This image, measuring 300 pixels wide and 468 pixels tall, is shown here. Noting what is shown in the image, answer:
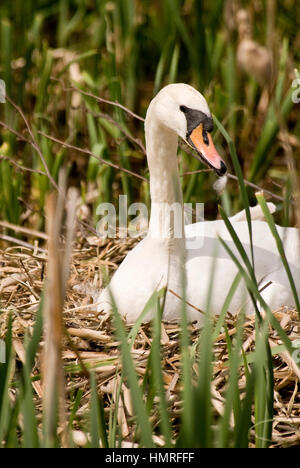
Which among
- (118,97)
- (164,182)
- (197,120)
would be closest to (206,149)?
(197,120)

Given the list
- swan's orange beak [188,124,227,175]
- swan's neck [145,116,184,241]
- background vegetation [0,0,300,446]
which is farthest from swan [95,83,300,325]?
background vegetation [0,0,300,446]

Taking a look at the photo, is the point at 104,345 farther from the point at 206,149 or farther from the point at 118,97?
the point at 118,97

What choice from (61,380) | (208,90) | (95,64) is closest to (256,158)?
(208,90)

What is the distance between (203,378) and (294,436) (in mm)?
653

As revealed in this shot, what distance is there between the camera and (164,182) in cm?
260

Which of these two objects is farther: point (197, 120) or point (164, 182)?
point (164, 182)

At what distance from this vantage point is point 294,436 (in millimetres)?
1925

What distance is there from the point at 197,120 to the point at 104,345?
69 cm

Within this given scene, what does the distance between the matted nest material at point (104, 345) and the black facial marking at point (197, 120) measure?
1.89ft

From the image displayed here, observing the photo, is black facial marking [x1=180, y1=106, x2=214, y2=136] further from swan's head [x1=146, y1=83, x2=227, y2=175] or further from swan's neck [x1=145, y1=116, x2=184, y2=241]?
swan's neck [x1=145, y1=116, x2=184, y2=241]

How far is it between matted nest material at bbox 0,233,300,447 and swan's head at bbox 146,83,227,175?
0.51 metres

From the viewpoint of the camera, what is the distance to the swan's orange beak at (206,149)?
2145mm

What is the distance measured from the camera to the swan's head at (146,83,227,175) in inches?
86.6
